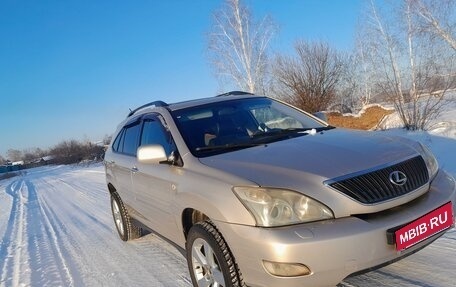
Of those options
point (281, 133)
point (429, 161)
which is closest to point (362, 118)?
point (281, 133)

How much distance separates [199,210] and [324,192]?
919mm

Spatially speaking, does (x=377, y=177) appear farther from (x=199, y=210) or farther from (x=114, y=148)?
(x=114, y=148)

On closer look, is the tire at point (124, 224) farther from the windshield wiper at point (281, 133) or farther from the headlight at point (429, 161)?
the headlight at point (429, 161)

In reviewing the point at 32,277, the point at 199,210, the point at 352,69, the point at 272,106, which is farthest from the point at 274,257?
the point at 352,69

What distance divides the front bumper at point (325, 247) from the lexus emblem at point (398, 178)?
7.3 inches

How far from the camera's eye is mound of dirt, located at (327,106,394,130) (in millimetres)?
18647

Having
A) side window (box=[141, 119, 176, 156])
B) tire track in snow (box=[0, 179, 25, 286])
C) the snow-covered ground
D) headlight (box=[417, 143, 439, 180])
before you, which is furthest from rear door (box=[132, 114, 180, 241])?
headlight (box=[417, 143, 439, 180])

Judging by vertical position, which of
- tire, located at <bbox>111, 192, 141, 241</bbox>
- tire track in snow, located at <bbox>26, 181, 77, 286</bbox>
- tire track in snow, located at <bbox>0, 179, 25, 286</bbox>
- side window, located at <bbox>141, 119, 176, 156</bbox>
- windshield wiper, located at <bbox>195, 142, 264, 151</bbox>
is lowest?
tire track in snow, located at <bbox>0, 179, 25, 286</bbox>

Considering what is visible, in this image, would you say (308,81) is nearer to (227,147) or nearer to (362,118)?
(362,118)

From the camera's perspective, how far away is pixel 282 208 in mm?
2395

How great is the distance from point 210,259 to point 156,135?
158cm

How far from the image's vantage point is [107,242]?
5543 millimetres

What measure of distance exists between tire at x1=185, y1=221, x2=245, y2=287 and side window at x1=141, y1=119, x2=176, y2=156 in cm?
89

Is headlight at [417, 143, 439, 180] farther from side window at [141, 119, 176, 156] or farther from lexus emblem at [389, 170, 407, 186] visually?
side window at [141, 119, 176, 156]
